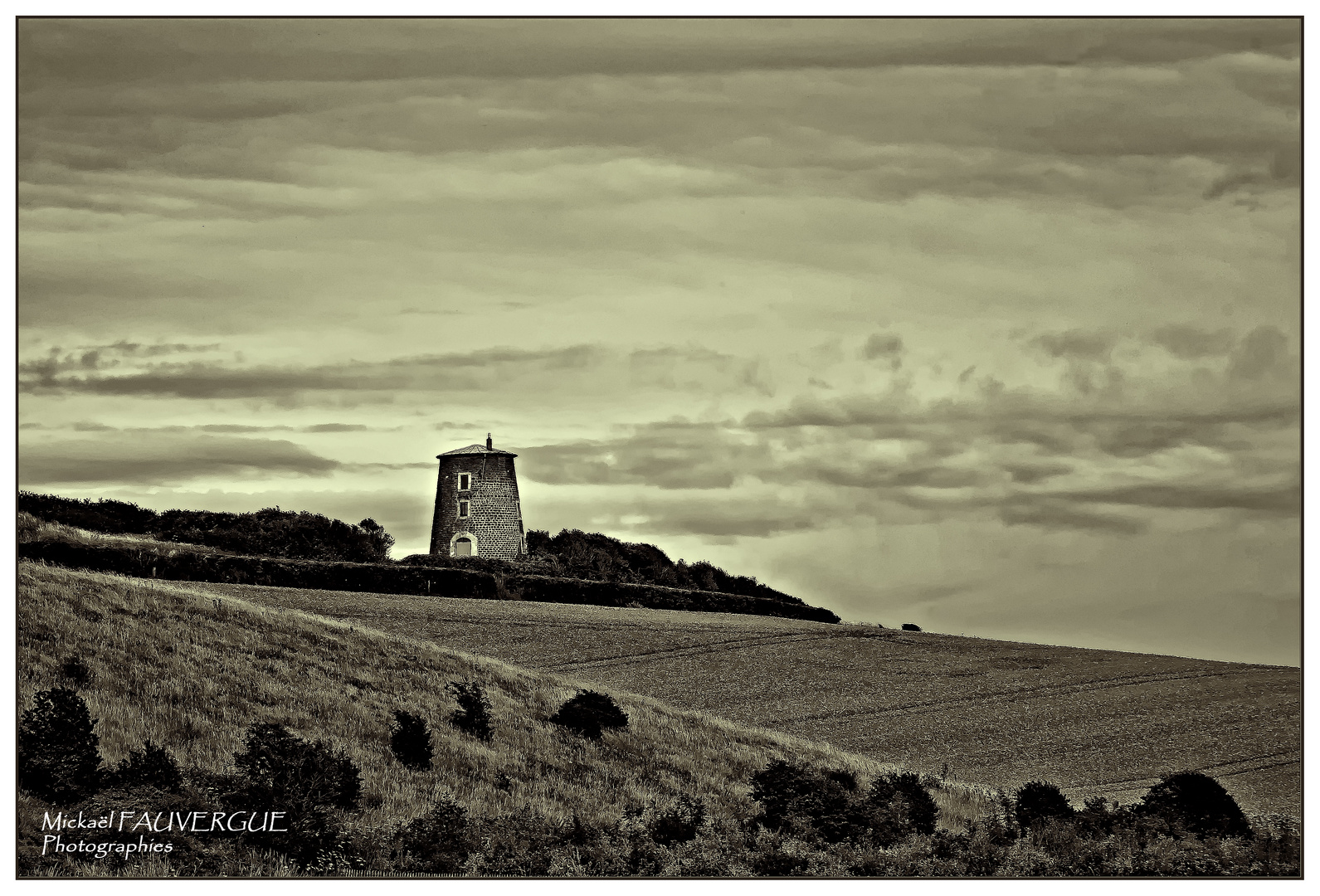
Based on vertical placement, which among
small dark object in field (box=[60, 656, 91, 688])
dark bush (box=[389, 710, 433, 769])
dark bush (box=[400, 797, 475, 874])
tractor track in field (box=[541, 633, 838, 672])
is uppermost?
tractor track in field (box=[541, 633, 838, 672])

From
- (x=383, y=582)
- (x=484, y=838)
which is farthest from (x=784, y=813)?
(x=383, y=582)

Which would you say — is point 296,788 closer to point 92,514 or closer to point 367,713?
point 367,713

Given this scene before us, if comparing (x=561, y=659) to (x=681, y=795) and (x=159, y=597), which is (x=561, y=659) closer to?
(x=159, y=597)

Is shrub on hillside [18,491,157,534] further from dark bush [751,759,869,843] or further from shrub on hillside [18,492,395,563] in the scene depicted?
dark bush [751,759,869,843]

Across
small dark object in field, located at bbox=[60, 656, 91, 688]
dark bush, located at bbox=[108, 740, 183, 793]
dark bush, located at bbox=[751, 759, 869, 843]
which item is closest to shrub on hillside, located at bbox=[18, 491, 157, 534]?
small dark object in field, located at bbox=[60, 656, 91, 688]

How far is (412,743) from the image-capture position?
21.1 meters

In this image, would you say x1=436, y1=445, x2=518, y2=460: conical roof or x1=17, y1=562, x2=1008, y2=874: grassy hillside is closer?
x1=17, y1=562, x2=1008, y2=874: grassy hillside

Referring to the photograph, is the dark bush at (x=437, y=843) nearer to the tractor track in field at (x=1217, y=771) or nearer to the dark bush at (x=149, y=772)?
the dark bush at (x=149, y=772)

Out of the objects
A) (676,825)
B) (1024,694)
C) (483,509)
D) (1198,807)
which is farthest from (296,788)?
(483,509)

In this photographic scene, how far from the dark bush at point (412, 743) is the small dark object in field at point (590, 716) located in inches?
119

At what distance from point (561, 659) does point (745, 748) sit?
10.4 meters

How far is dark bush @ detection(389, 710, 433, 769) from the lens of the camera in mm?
20797

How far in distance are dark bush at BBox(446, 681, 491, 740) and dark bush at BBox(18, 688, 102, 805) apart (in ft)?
21.2

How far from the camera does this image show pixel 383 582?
43.1 m
